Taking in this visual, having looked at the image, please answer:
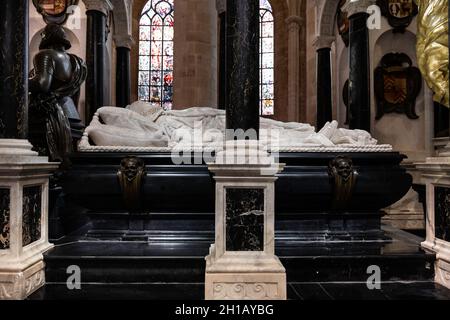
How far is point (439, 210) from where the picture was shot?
3.23 meters

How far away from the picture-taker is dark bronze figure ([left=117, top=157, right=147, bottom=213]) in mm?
3621

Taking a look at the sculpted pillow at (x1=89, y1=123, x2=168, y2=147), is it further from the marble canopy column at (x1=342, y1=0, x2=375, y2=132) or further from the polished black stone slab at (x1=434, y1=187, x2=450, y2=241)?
the marble canopy column at (x1=342, y1=0, x2=375, y2=132)

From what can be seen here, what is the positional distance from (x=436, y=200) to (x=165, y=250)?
2273mm

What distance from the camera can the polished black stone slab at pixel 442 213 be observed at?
10.2ft

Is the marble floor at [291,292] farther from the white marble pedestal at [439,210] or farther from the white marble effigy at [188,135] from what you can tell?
the white marble effigy at [188,135]

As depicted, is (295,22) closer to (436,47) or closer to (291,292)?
(436,47)

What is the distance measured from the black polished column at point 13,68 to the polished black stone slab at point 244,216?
1709 millimetres

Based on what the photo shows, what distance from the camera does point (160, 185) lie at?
12.1ft

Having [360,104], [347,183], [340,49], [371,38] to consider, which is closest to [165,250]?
[347,183]

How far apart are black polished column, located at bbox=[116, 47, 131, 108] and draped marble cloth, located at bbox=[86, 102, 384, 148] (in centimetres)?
325

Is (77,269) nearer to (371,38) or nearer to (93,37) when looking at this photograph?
(93,37)

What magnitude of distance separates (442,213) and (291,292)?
140 centimetres

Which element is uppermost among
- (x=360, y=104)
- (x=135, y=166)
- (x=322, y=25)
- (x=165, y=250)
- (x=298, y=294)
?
(x=322, y=25)

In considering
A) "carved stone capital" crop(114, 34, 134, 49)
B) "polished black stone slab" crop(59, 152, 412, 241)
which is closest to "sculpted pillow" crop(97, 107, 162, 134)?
"polished black stone slab" crop(59, 152, 412, 241)
